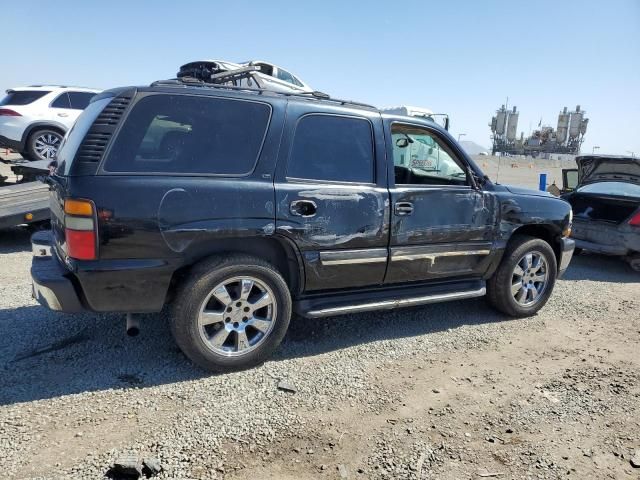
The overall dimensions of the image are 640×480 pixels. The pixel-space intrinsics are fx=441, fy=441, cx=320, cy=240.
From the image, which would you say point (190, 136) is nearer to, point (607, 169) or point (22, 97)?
point (607, 169)

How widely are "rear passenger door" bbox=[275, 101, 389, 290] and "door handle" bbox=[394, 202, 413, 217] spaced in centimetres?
10

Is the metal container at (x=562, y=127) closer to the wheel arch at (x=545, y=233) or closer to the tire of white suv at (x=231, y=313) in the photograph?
the wheel arch at (x=545, y=233)

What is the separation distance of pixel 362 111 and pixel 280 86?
5173mm

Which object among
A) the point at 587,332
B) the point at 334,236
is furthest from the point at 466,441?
the point at 587,332

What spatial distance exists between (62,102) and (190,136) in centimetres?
792

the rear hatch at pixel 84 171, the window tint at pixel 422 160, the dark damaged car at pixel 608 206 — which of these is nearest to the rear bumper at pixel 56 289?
the rear hatch at pixel 84 171

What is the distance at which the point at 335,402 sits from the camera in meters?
2.90

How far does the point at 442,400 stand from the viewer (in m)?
3.00

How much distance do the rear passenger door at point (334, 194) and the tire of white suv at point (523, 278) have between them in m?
1.45

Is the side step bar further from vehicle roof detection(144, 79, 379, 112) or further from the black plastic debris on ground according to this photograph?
vehicle roof detection(144, 79, 379, 112)

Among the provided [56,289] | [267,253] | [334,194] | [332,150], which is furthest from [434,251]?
[56,289]

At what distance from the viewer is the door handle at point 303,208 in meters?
3.16

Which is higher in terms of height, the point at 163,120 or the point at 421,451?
the point at 163,120

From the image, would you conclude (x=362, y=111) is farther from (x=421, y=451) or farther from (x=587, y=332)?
(x=587, y=332)
